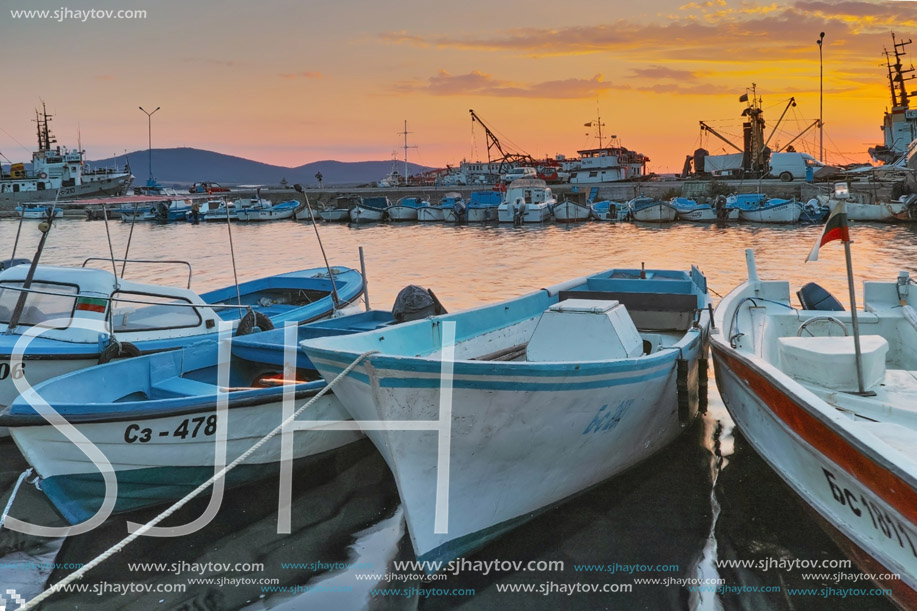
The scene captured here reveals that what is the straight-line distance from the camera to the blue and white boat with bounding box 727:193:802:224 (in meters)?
45.8

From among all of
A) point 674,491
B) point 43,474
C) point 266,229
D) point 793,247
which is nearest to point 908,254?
point 793,247

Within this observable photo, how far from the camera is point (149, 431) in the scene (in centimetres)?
670

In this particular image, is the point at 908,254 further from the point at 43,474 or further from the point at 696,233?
the point at 43,474

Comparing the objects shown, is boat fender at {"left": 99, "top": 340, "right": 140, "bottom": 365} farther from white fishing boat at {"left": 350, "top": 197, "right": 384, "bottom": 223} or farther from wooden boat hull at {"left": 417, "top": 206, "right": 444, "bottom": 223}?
white fishing boat at {"left": 350, "top": 197, "right": 384, "bottom": 223}

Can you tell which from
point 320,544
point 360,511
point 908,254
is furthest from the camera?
point 908,254

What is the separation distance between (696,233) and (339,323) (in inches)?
1429

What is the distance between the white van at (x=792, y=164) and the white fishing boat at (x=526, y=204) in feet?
87.2

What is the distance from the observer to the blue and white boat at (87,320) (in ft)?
27.7

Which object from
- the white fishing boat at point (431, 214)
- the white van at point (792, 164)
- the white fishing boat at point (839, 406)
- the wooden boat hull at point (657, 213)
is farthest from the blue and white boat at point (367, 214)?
the white fishing boat at point (839, 406)

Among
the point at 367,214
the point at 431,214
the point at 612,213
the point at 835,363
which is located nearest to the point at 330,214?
the point at 367,214

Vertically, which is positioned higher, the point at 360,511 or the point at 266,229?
the point at 266,229

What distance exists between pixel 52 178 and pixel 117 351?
318 feet

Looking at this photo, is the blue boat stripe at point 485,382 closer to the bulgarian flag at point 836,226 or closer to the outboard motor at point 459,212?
the bulgarian flag at point 836,226

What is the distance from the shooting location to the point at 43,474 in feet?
21.7
